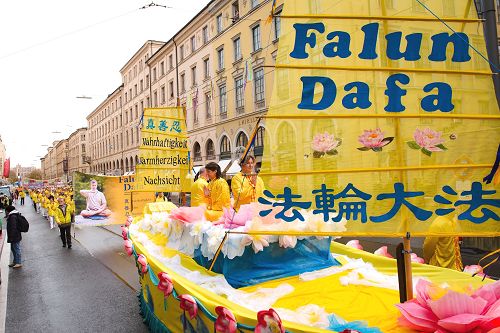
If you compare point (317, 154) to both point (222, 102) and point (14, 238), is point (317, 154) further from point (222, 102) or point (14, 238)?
point (222, 102)

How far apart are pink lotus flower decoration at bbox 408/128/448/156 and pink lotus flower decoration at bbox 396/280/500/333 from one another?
0.87 metres

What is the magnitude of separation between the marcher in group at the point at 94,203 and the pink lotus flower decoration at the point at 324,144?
10.0 m

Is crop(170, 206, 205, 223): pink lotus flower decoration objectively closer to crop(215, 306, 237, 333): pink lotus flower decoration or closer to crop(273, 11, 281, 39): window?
crop(215, 306, 237, 333): pink lotus flower decoration

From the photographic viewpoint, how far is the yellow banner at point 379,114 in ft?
7.73

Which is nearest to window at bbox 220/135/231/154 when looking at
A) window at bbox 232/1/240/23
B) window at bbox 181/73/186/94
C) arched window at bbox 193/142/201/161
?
arched window at bbox 193/142/201/161

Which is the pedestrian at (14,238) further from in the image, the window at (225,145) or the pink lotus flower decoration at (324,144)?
the window at (225,145)

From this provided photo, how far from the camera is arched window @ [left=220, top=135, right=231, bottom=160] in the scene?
30.2 m

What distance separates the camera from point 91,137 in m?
83.6

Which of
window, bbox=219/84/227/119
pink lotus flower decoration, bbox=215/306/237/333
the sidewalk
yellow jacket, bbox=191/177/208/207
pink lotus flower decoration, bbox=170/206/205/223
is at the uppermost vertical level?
window, bbox=219/84/227/119

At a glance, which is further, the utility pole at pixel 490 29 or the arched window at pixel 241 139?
the arched window at pixel 241 139

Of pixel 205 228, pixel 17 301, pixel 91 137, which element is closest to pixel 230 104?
pixel 17 301

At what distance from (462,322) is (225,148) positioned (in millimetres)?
29488

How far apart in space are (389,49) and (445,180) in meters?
0.93

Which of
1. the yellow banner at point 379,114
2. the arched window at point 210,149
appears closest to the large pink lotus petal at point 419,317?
the yellow banner at point 379,114
